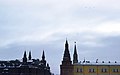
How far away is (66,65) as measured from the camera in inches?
4053

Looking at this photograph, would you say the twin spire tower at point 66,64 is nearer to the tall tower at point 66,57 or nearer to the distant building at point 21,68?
the tall tower at point 66,57

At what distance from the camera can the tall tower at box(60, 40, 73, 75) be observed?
102m

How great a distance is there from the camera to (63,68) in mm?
103250

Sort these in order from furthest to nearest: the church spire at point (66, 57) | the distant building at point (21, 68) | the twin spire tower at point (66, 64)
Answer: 1. the twin spire tower at point (66, 64)
2. the church spire at point (66, 57)
3. the distant building at point (21, 68)

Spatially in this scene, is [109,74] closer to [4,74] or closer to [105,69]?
[105,69]

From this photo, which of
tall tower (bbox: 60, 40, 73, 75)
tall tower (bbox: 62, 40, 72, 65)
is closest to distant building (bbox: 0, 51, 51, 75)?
tall tower (bbox: 60, 40, 73, 75)

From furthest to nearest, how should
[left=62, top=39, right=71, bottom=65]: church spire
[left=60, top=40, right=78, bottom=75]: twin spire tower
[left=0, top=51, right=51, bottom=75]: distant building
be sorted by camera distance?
[left=60, top=40, right=78, bottom=75]: twin spire tower
[left=62, top=39, right=71, bottom=65]: church spire
[left=0, top=51, right=51, bottom=75]: distant building

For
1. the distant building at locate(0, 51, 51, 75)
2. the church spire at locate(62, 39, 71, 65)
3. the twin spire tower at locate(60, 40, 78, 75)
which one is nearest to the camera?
the distant building at locate(0, 51, 51, 75)

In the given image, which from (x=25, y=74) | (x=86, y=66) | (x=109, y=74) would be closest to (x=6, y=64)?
(x=25, y=74)

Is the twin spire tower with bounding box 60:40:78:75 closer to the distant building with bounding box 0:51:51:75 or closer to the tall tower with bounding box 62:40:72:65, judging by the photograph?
the tall tower with bounding box 62:40:72:65

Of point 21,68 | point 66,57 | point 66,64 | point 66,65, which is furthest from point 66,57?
point 21,68

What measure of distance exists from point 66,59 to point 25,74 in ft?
46.0

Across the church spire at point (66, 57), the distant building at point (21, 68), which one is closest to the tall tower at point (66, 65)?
the church spire at point (66, 57)

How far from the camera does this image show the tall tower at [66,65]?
101575 millimetres
